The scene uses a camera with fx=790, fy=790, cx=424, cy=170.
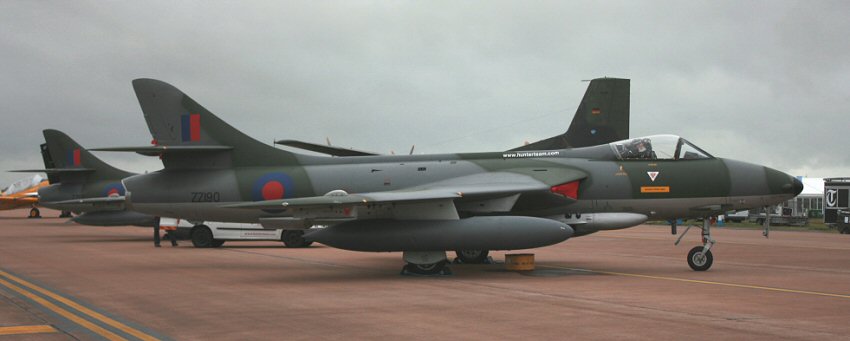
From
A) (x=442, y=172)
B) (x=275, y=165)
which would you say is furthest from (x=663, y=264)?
(x=275, y=165)

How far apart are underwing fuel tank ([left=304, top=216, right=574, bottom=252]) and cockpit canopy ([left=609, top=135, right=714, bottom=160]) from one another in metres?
2.80

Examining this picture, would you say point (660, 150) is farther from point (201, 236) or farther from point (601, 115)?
point (201, 236)

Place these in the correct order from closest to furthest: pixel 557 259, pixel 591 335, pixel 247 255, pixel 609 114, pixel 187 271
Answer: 1. pixel 591 335
2. pixel 187 271
3. pixel 557 259
4. pixel 247 255
5. pixel 609 114

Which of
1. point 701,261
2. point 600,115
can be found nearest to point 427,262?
point 701,261

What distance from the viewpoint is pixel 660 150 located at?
1666cm

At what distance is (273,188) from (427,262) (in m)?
3.96

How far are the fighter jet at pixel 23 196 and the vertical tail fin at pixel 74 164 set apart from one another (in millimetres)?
25962

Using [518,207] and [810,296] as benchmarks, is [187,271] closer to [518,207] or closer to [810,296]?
[518,207]

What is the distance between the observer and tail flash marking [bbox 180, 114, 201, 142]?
1752 cm

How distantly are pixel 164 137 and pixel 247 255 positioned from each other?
5.22 m

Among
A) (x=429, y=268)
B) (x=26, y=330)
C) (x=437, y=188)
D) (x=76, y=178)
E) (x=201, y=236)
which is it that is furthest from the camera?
(x=76, y=178)

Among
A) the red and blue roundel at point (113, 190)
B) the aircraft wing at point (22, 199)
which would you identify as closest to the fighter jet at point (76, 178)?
the red and blue roundel at point (113, 190)

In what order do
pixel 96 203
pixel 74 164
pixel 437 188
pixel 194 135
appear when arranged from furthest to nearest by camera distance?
pixel 74 164, pixel 96 203, pixel 194 135, pixel 437 188

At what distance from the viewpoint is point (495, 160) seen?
17062 millimetres
